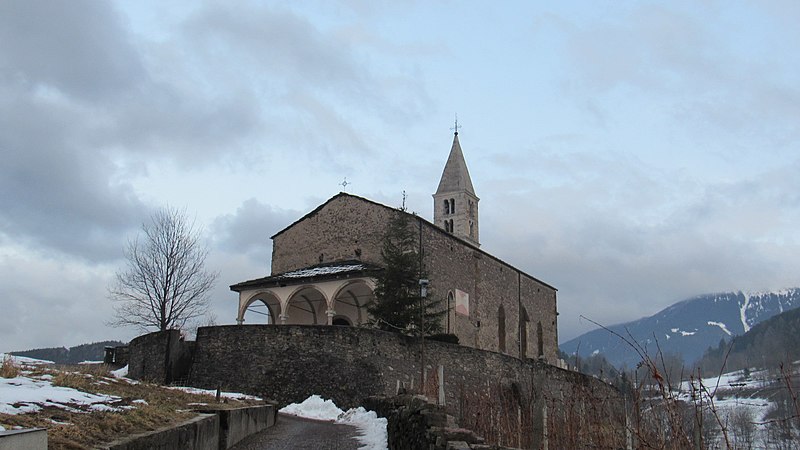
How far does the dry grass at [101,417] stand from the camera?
5988mm

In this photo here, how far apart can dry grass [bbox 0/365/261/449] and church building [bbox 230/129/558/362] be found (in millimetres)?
20747

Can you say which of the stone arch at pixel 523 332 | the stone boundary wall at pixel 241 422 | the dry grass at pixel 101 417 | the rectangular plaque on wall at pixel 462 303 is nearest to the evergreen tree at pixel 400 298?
the rectangular plaque on wall at pixel 462 303

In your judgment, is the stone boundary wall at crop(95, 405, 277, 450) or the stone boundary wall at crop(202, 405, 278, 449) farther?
the stone boundary wall at crop(202, 405, 278, 449)

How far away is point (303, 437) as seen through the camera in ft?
44.9

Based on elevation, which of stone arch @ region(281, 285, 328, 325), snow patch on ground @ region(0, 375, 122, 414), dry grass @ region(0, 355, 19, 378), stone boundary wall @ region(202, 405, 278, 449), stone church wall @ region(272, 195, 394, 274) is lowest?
stone boundary wall @ region(202, 405, 278, 449)

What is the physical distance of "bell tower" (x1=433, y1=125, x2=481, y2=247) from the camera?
64000 mm

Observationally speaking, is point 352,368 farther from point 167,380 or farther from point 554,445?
point 554,445

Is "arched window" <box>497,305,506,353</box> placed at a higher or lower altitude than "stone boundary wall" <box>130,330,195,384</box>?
higher

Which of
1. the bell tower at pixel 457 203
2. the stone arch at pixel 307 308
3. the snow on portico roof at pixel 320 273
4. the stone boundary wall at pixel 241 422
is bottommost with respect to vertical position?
the stone boundary wall at pixel 241 422

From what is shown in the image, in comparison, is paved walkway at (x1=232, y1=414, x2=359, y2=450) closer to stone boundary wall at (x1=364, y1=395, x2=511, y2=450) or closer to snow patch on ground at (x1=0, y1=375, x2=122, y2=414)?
stone boundary wall at (x1=364, y1=395, x2=511, y2=450)

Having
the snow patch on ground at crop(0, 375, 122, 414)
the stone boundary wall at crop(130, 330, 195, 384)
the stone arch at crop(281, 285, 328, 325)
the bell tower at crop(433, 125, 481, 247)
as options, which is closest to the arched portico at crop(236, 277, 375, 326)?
the stone arch at crop(281, 285, 328, 325)

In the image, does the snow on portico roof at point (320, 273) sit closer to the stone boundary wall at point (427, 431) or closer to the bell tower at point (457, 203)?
the stone boundary wall at point (427, 431)

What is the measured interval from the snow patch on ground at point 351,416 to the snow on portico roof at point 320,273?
1009 centimetres

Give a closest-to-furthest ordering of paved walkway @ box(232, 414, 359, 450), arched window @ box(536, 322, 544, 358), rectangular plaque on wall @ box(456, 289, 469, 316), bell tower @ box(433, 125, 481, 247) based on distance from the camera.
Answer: paved walkway @ box(232, 414, 359, 450)
rectangular plaque on wall @ box(456, 289, 469, 316)
arched window @ box(536, 322, 544, 358)
bell tower @ box(433, 125, 481, 247)
